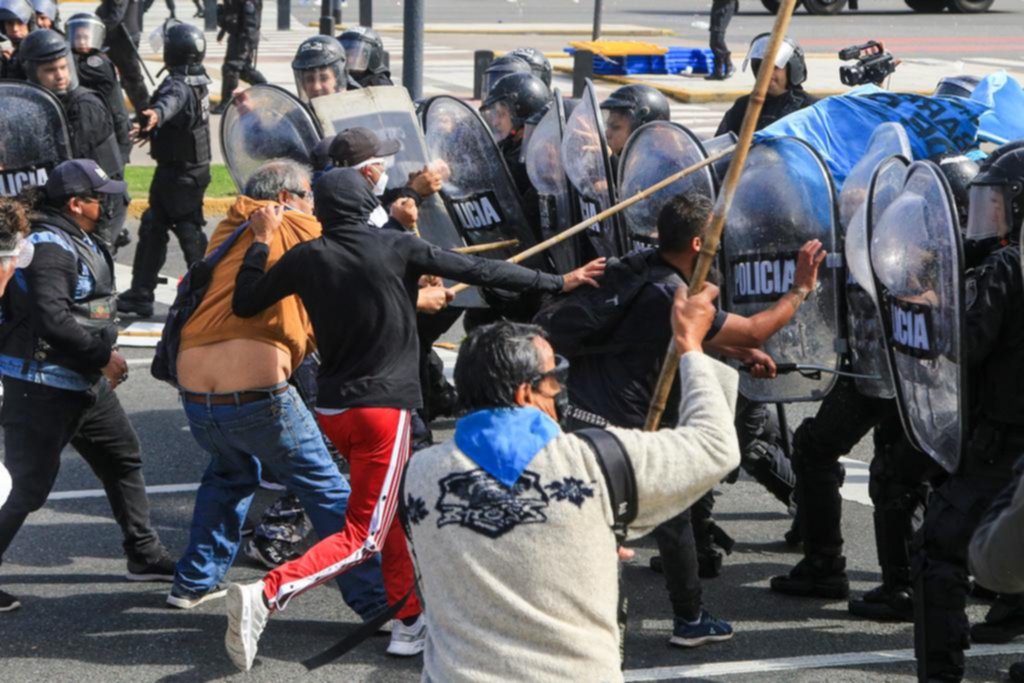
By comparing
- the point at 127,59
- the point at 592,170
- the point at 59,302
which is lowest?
the point at 127,59

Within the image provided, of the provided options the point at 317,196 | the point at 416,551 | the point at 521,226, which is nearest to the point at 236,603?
the point at 317,196

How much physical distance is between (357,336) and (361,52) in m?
5.12

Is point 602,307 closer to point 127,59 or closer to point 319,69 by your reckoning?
point 319,69

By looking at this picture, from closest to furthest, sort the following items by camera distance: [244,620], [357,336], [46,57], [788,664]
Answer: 1. [244,620]
2. [357,336]
3. [788,664]
4. [46,57]

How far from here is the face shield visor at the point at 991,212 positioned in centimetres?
500

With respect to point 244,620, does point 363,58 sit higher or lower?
higher

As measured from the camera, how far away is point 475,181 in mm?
7559

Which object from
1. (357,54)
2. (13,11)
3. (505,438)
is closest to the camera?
(505,438)

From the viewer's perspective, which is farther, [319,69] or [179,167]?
[179,167]

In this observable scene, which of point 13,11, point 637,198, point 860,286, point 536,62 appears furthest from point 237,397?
point 13,11

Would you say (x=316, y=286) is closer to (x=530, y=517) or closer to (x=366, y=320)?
(x=366, y=320)

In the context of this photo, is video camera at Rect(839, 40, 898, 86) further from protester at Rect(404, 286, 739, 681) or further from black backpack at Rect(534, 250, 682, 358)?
protester at Rect(404, 286, 739, 681)

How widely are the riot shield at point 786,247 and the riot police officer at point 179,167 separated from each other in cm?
503

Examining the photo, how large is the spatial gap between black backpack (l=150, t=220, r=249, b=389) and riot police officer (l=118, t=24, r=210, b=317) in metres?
4.50
